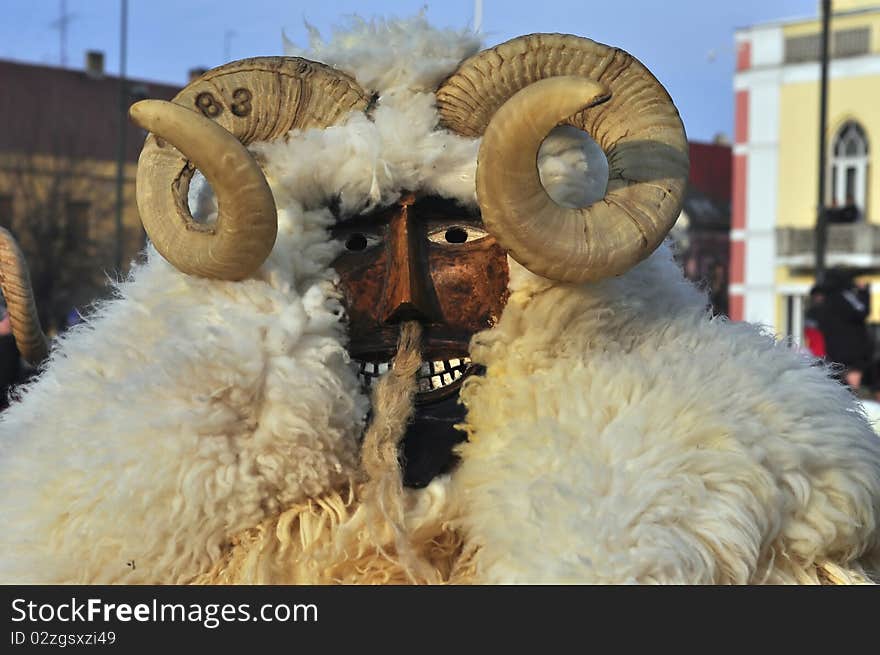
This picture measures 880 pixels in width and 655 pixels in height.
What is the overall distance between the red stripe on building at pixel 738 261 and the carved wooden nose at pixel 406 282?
92.1 feet

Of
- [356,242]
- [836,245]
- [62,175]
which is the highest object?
[62,175]

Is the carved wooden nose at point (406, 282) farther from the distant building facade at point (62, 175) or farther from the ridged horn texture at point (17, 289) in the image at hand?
the distant building facade at point (62, 175)

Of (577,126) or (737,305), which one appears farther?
(737,305)

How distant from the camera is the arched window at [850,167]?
1079 inches

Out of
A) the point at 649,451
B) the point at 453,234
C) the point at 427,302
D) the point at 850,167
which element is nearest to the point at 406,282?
the point at 427,302

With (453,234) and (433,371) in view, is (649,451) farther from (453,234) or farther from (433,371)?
(453,234)

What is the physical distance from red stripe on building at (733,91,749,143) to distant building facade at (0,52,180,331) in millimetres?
13732

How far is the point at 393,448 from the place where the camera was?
205cm

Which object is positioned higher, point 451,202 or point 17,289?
point 451,202

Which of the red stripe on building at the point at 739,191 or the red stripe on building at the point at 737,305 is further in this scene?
the red stripe on building at the point at 737,305

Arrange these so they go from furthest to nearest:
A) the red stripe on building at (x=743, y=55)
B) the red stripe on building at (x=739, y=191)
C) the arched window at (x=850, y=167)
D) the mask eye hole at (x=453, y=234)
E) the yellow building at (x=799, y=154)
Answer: the red stripe on building at (x=739, y=191) → the red stripe on building at (x=743, y=55) → the arched window at (x=850, y=167) → the yellow building at (x=799, y=154) → the mask eye hole at (x=453, y=234)

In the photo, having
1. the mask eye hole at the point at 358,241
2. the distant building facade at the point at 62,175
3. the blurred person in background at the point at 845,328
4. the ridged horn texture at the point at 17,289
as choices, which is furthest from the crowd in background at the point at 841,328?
the distant building facade at the point at 62,175

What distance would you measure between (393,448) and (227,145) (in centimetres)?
59
